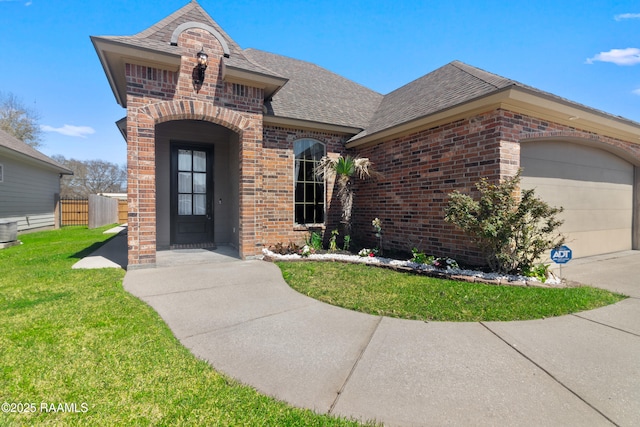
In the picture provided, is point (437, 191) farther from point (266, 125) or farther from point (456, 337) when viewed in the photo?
point (266, 125)

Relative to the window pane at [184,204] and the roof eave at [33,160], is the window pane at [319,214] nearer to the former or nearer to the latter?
the window pane at [184,204]

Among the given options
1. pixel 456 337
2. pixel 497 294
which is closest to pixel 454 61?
pixel 497 294

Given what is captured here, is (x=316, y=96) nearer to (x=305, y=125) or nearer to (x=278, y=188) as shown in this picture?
(x=305, y=125)

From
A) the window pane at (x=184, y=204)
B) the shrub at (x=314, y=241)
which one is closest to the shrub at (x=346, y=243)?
the shrub at (x=314, y=241)

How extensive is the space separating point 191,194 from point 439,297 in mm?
7058

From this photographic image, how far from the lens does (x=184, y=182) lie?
26.8 feet

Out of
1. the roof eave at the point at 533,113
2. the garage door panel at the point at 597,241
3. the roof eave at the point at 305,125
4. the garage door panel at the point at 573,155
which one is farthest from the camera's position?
the roof eave at the point at 305,125

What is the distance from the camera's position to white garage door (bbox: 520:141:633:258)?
5930 mm

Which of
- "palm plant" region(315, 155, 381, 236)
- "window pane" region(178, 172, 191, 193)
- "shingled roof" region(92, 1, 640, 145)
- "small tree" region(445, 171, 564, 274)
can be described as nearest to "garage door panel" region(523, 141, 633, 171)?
"shingled roof" region(92, 1, 640, 145)

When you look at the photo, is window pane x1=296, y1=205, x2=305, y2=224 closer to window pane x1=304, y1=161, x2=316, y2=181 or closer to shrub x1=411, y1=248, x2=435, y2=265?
window pane x1=304, y1=161, x2=316, y2=181

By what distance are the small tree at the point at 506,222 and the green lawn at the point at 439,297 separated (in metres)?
0.70

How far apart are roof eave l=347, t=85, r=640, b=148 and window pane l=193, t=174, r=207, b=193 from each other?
5.06 m

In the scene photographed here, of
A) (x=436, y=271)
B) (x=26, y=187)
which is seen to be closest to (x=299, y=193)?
(x=436, y=271)

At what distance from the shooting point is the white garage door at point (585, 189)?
5.93m
